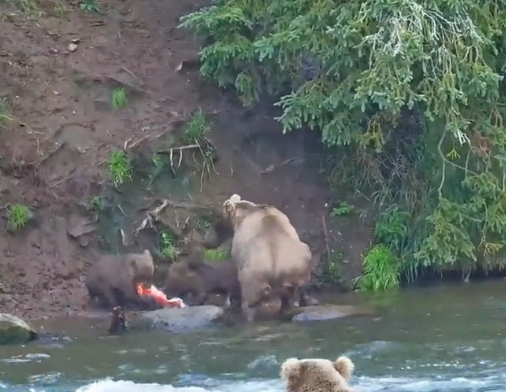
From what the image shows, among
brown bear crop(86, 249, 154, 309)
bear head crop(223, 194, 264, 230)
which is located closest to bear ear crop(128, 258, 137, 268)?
brown bear crop(86, 249, 154, 309)

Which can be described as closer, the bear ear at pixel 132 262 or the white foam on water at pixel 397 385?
the white foam on water at pixel 397 385

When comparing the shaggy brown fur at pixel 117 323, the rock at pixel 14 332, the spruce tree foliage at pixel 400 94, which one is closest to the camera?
the rock at pixel 14 332

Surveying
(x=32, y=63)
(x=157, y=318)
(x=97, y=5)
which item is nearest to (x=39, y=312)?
(x=157, y=318)

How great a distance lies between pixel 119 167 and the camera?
14.2 metres

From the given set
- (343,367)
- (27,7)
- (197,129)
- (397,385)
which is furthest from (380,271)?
(343,367)

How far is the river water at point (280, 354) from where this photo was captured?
350 inches

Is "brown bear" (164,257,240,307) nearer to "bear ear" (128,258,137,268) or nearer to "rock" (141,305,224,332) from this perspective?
"bear ear" (128,258,137,268)

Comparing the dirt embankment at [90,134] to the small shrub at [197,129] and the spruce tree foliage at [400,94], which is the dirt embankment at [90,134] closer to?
the small shrub at [197,129]

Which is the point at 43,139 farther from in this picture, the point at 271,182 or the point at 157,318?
the point at 157,318

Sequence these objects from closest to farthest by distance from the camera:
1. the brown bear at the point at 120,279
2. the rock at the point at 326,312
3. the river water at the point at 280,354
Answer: the river water at the point at 280,354 < the rock at the point at 326,312 < the brown bear at the point at 120,279

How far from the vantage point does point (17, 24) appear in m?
16.2

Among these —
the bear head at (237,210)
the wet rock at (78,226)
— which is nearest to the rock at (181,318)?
the bear head at (237,210)

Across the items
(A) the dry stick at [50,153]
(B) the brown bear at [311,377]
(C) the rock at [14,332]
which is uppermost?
(A) the dry stick at [50,153]

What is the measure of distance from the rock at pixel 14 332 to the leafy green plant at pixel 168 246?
115 inches
